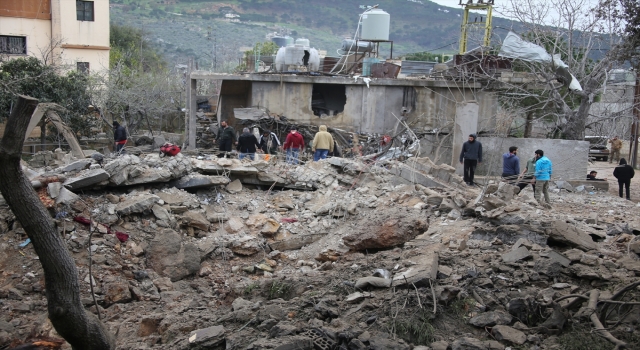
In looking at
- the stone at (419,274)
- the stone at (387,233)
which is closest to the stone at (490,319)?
the stone at (419,274)

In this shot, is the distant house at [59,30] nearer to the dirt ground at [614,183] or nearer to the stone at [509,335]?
the dirt ground at [614,183]

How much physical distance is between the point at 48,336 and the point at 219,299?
189 cm

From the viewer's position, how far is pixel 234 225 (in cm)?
923

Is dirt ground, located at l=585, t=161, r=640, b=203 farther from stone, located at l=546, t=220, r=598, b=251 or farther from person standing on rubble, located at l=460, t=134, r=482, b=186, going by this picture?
stone, located at l=546, t=220, r=598, b=251

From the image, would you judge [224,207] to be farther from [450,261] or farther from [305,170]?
[450,261]

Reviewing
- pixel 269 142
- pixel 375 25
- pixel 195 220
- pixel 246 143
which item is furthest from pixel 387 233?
pixel 375 25

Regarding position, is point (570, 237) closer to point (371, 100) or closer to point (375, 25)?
point (371, 100)

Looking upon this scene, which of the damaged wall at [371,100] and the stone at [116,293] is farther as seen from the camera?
the damaged wall at [371,100]

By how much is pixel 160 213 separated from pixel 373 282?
13.1 ft

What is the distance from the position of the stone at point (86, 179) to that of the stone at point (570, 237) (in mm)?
6166

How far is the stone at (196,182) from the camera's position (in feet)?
32.1

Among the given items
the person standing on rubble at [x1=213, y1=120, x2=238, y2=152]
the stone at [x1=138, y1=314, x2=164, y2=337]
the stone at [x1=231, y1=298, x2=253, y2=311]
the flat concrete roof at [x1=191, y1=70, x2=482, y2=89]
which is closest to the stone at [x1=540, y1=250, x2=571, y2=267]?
the stone at [x1=231, y1=298, x2=253, y2=311]

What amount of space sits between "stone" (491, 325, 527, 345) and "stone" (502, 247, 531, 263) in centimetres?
158

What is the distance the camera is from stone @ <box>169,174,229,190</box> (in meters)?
9.78
